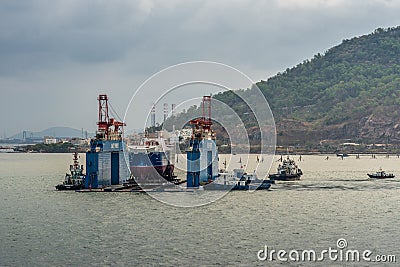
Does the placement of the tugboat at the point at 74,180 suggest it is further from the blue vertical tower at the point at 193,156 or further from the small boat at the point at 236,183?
the small boat at the point at 236,183

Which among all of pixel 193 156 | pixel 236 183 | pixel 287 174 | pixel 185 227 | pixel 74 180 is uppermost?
A: pixel 193 156

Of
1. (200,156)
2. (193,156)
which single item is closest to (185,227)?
(193,156)

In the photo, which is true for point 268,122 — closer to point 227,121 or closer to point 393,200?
point 227,121

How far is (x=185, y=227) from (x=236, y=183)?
70.2 feet

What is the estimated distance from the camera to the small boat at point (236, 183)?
56844 mm

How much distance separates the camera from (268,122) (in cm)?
18875

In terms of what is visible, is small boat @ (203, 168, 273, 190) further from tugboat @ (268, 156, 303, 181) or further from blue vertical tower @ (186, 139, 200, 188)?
tugboat @ (268, 156, 303, 181)

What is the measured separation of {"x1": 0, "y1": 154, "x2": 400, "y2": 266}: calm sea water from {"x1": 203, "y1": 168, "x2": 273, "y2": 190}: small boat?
1.93 metres

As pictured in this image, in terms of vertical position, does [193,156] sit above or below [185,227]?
above

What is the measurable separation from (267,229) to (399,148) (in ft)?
431

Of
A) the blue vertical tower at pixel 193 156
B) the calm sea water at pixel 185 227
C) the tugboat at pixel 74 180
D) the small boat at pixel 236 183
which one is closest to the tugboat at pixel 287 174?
the small boat at pixel 236 183

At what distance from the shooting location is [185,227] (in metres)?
37.1

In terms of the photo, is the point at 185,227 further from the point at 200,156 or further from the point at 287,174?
the point at 287,174

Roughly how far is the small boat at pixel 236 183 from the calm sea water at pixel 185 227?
6.34 ft
